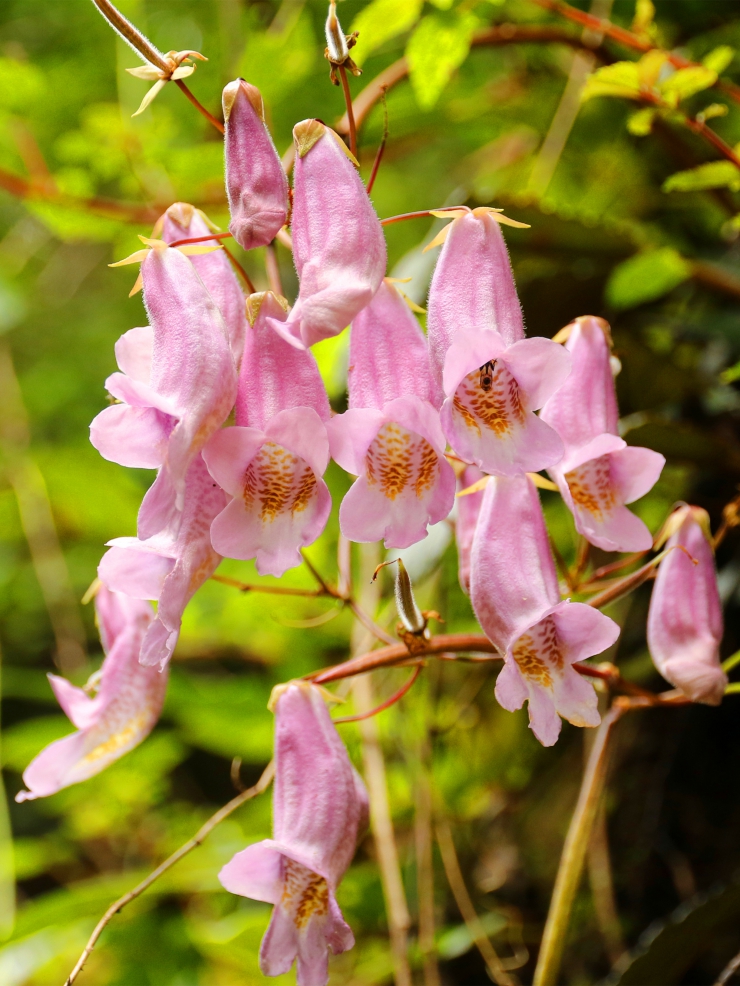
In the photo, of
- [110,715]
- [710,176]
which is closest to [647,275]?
[710,176]

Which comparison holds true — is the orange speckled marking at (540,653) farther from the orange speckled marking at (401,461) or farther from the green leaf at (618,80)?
the green leaf at (618,80)

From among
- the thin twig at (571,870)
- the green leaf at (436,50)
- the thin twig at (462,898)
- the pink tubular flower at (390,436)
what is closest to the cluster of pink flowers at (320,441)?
the pink tubular flower at (390,436)

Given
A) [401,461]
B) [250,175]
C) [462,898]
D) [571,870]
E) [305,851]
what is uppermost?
[250,175]

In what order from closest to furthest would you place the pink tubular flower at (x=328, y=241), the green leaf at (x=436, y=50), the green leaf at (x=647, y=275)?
→ the pink tubular flower at (x=328, y=241)
the green leaf at (x=436, y=50)
the green leaf at (x=647, y=275)

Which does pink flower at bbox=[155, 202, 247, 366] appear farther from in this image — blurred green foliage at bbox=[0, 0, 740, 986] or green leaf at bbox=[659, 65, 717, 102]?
green leaf at bbox=[659, 65, 717, 102]

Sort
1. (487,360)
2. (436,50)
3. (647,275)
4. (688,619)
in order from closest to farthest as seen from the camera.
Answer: (487,360) < (688,619) < (436,50) < (647,275)

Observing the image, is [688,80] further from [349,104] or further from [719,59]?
[349,104]

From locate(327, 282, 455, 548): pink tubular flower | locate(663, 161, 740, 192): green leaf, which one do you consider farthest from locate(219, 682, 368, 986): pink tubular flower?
locate(663, 161, 740, 192): green leaf

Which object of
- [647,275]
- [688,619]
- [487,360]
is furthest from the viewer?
[647,275]
